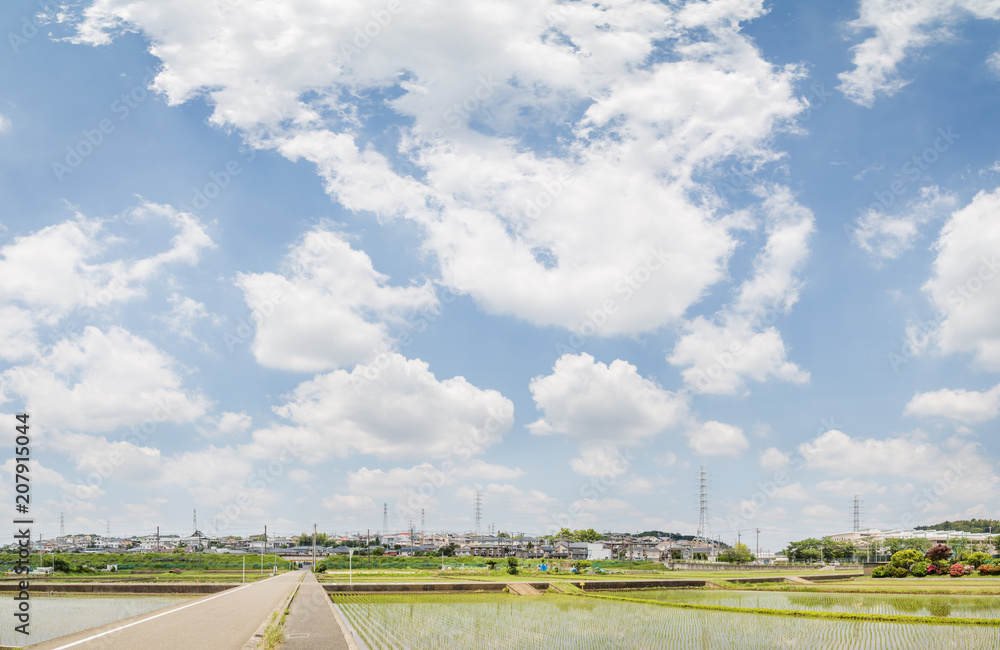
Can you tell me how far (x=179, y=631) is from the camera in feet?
68.4

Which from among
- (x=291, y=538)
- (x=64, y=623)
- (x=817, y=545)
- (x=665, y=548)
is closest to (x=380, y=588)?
(x=64, y=623)

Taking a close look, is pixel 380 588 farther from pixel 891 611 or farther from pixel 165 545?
pixel 165 545

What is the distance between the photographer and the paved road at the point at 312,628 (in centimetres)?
1919

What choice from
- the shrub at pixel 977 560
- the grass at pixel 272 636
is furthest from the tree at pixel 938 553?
the grass at pixel 272 636

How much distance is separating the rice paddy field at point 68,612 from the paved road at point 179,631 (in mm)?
3371

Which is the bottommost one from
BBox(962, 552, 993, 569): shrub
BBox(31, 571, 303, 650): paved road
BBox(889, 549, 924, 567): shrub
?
BBox(962, 552, 993, 569): shrub

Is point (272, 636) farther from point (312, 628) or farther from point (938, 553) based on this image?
point (938, 553)

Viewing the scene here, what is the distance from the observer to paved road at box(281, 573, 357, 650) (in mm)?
19188

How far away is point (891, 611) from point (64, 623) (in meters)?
40.3

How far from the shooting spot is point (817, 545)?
138625mm

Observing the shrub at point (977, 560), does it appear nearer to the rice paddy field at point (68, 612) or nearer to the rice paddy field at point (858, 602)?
the rice paddy field at point (858, 602)

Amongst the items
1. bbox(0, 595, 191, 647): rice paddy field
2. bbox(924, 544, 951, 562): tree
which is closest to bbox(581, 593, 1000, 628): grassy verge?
bbox(0, 595, 191, 647): rice paddy field

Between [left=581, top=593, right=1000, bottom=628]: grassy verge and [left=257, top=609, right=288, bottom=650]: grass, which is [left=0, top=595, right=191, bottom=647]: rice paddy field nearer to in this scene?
[left=257, top=609, right=288, bottom=650]: grass

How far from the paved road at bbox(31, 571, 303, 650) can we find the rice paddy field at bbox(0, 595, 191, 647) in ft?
11.1
